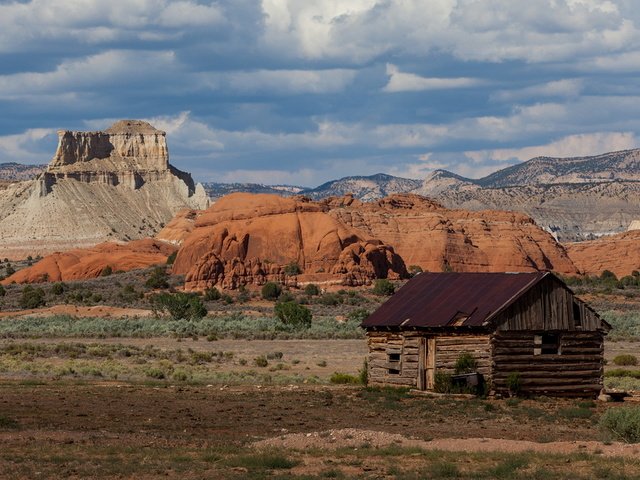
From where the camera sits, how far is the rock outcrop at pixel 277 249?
101 metres

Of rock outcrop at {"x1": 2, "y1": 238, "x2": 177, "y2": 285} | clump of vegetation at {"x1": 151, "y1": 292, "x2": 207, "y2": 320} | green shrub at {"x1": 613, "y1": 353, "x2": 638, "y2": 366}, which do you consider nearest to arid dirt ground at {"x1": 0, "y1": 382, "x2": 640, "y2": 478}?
green shrub at {"x1": 613, "y1": 353, "x2": 638, "y2": 366}

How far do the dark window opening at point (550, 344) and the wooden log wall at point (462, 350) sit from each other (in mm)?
1667

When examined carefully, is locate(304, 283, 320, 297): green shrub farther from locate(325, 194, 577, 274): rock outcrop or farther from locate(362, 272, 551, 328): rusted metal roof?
locate(362, 272, 551, 328): rusted metal roof

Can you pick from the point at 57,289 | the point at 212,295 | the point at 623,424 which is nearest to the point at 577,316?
the point at 623,424

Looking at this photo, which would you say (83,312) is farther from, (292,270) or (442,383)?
(442,383)

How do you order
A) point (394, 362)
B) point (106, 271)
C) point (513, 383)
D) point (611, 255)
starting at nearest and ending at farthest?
point (513, 383), point (394, 362), point (106, 271), point (611, 255)

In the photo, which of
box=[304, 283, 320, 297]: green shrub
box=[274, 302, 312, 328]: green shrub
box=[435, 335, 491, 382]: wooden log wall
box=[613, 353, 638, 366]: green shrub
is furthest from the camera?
box=[304, 283, 320, 297]: green shrub

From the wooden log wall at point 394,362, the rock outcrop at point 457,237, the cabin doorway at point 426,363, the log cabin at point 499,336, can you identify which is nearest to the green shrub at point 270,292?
the rock outcrop at point 457,237

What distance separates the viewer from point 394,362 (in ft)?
102

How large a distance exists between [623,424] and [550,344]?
900 centimetres

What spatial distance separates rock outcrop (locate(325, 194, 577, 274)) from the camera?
12525cm

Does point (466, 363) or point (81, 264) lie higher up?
point (81, 264)

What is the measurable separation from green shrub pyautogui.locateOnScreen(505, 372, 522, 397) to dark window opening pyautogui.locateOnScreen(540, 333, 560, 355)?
110 centimetres

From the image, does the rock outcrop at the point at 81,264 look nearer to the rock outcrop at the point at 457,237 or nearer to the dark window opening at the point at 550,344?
the rock outcrop at the point at 457,237
